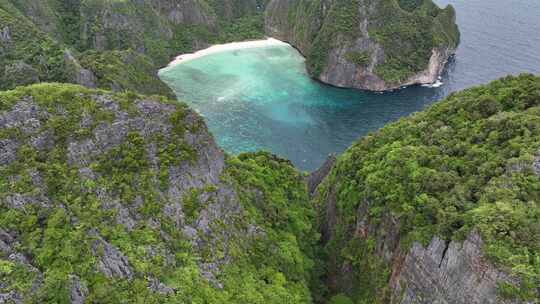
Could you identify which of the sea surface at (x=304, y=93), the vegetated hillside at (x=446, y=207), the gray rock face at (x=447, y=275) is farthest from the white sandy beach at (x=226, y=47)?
the gray rock face at (x=447, y=275)

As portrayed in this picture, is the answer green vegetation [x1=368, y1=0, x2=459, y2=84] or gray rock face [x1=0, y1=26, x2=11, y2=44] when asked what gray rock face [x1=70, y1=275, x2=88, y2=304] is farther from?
green vegetation [x1=368, y1=0, x2=459, y2=84]

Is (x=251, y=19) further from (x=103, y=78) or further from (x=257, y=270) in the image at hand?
(x=257, y=270)

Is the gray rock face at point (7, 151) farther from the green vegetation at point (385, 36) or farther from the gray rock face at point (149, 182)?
the green vegetation at point (385, 36)

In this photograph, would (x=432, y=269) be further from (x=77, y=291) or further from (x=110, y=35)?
(x=110, y=35)

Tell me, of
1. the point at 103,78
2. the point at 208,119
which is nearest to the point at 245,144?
the point at 208,119

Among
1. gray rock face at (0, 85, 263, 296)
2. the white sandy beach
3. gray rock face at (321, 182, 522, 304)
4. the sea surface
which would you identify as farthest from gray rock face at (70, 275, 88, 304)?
the white sandy beach

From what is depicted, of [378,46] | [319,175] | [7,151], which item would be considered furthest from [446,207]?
[378,46]
